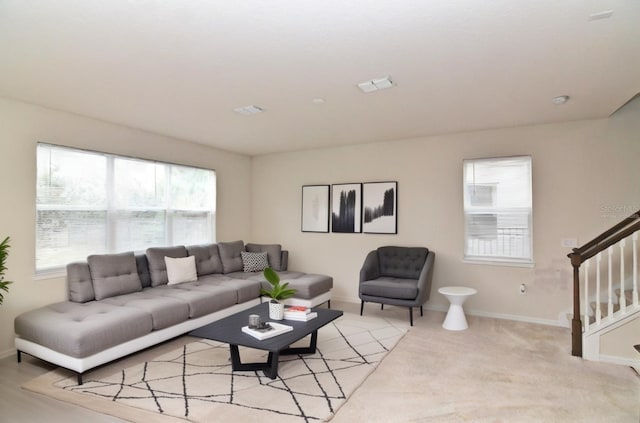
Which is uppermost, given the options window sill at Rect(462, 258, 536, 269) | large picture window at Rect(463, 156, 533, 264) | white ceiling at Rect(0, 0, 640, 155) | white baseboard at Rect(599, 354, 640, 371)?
white ceiling at Rect(0, 0, 640, 155)

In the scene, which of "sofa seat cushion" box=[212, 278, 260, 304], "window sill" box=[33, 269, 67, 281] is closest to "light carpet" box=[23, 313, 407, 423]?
"sofa seat cushion" box=[212, 278, 260, 304]

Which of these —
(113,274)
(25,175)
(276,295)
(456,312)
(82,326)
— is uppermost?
(25,175)

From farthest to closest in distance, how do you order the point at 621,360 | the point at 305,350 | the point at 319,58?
the point at 305,350 < the point at 621,360 < the point at 319,58

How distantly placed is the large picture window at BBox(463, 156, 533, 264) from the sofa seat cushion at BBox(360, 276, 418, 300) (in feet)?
3.60

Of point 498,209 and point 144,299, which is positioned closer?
point 144,299

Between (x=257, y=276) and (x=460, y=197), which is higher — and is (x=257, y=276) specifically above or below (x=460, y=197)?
below

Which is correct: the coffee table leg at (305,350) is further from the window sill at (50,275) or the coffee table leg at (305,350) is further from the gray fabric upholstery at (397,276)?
the window sill at (50,275)

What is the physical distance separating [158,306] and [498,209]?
4.34 metres

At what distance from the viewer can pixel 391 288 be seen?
464 cm

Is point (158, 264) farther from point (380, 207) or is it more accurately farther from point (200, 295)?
point (380, 207)

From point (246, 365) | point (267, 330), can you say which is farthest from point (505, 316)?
point (246, 365)

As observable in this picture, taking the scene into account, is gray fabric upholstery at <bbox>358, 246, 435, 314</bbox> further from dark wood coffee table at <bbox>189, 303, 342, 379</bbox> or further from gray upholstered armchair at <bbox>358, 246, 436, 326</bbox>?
dark wood coffee table at <bbox>189, 303, 342, 379</bbox>

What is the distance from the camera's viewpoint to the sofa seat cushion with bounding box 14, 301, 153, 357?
9.73 ft

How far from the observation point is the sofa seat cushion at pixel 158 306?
361 cm
